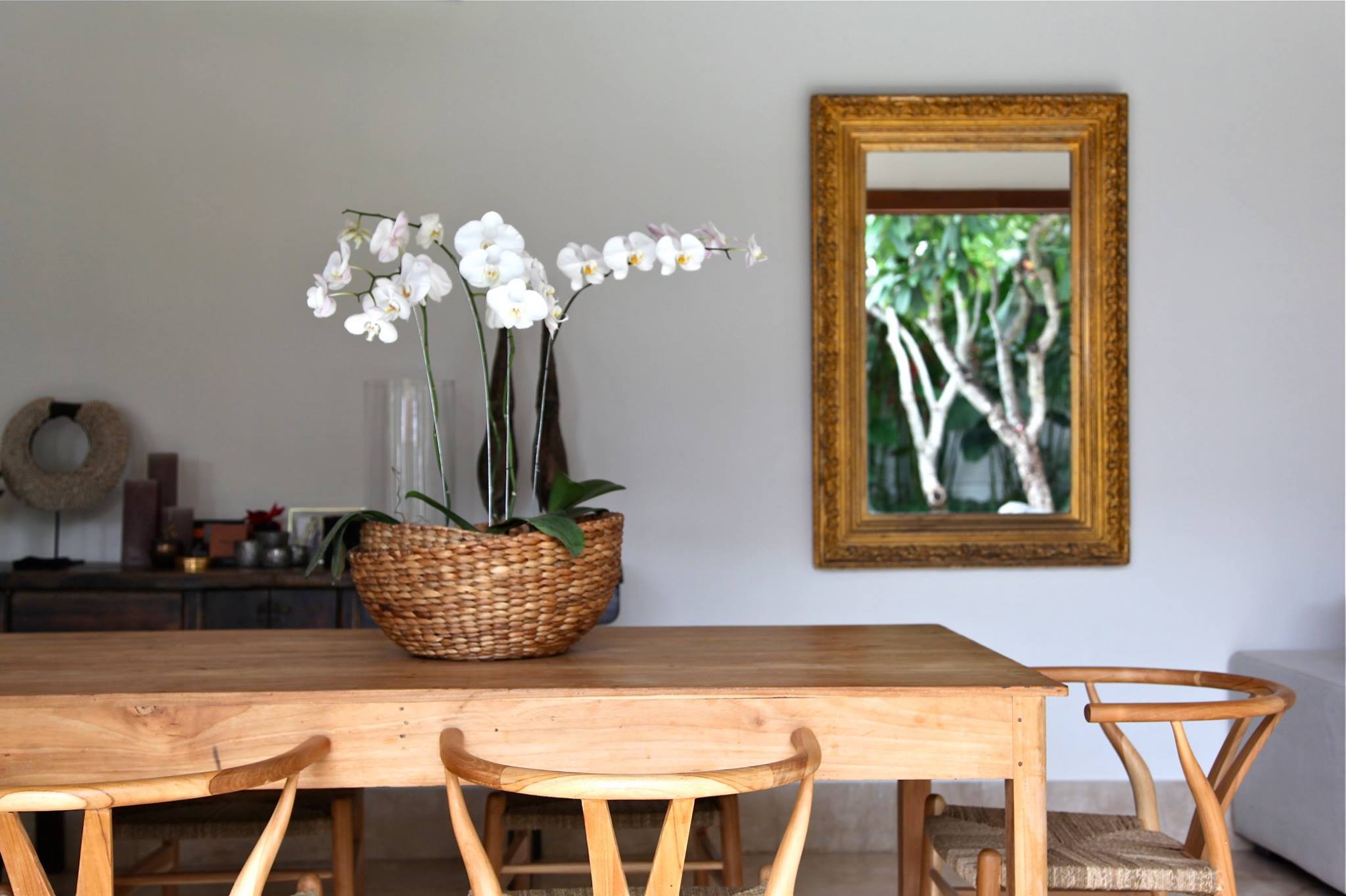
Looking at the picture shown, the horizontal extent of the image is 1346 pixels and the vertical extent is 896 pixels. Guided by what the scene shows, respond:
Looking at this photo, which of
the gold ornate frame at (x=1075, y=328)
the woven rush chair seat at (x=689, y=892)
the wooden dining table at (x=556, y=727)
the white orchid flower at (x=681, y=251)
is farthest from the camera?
the gold ornate frame at (x=1075, y=328)

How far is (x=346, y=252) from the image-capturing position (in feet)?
6.08

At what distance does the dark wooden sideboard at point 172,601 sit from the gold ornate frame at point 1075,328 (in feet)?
5.03

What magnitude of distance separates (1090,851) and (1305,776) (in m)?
1.57

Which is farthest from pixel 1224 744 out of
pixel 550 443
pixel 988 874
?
pixel 550 443

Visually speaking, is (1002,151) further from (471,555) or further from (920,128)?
(471,555)

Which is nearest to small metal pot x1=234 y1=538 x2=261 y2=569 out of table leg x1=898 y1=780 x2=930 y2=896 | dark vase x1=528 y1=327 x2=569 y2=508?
dark vase x1=528 y1=327 x2=569 y2=508

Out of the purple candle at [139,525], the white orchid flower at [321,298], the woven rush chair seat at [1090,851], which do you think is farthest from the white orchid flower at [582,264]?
the purple candle at [139,525]

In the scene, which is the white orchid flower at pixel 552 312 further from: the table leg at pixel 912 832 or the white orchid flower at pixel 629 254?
the table leg at pixel 912 832

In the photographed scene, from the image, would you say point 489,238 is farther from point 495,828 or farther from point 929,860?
point 929,860

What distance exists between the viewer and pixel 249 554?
3.37 m

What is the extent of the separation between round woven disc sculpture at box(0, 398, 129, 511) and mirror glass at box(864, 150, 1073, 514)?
2351 millimetres

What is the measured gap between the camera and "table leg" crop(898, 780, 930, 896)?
2299 mm

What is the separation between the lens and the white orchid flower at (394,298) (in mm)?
1830

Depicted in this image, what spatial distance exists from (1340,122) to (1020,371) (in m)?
1.33
